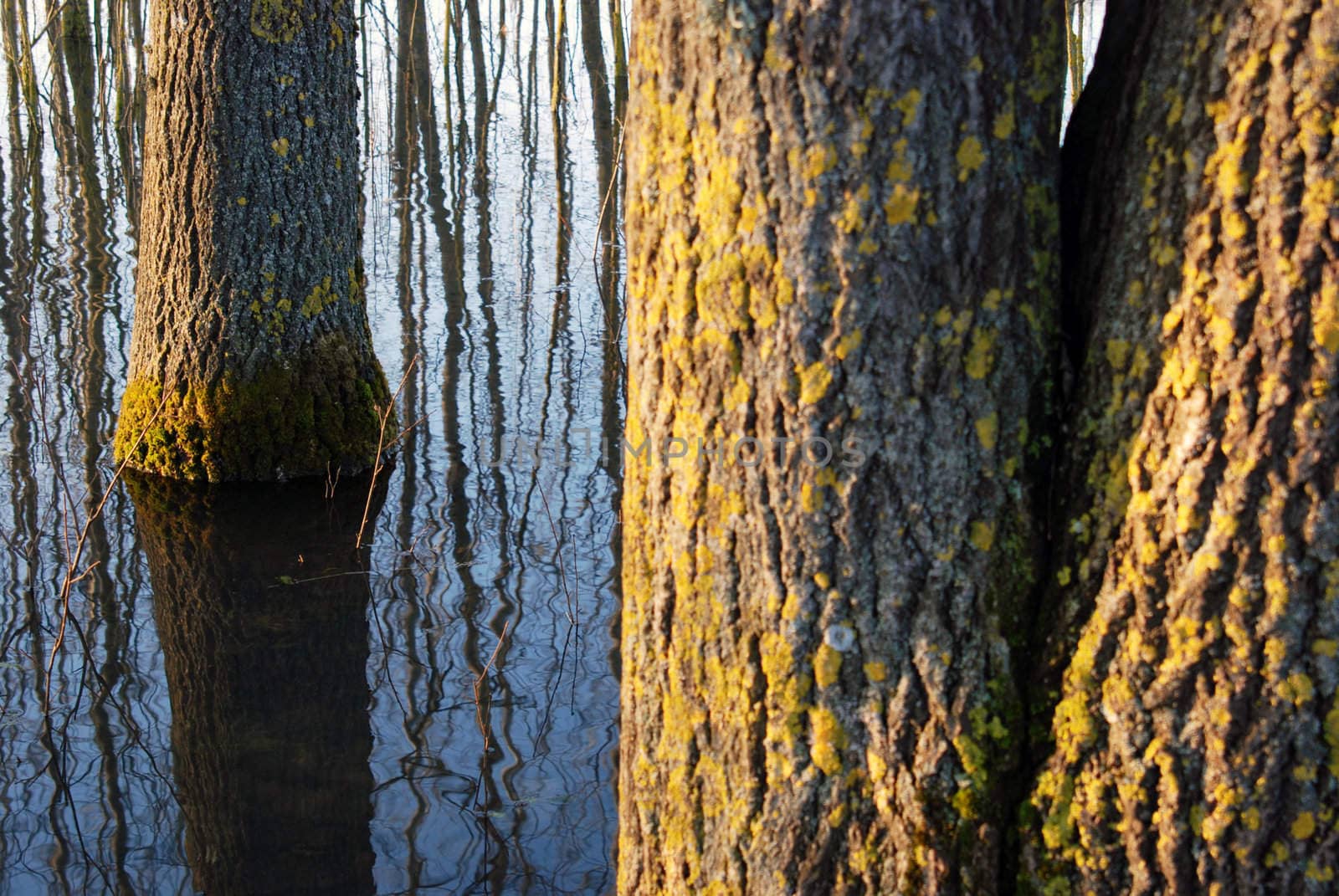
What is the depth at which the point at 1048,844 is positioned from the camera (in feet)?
6.13

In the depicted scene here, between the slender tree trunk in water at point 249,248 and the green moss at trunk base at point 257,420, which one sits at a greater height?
the slender tree trunk in water at point 249,248

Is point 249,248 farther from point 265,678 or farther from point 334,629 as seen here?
point 265,678

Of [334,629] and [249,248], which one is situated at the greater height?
[249,248]

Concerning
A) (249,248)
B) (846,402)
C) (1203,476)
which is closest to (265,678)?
(249,248)

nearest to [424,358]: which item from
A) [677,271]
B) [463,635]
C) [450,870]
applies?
[463,635]

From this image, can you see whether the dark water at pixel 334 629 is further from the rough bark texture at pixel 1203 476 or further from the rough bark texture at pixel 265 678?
the rough bark texture at pixel 1203 476

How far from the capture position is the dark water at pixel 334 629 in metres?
3.19

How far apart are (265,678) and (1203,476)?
3.01m

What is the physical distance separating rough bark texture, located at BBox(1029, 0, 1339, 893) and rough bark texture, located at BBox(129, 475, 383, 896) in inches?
77.6

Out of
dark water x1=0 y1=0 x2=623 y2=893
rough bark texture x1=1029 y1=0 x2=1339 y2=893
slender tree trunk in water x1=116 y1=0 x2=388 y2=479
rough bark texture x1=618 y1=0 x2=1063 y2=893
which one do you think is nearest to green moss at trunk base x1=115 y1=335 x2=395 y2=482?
slender tree trunk in water x1=116 y1=0 x2=388 y2=479

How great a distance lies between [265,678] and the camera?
3.88 meters

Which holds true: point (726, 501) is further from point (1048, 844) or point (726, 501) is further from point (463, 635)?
point (463, 635)

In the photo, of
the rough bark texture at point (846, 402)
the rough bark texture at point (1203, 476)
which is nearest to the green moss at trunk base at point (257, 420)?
the rough bark texture at point (846, 402)

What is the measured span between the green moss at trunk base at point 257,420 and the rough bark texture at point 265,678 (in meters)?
0.10
